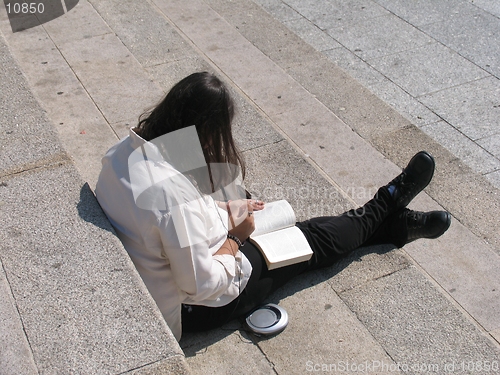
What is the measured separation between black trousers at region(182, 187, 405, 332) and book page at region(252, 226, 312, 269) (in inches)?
1.9

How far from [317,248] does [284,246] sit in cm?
22

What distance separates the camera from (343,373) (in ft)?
9.20

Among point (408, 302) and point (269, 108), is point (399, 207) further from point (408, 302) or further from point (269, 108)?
point (269, 108)

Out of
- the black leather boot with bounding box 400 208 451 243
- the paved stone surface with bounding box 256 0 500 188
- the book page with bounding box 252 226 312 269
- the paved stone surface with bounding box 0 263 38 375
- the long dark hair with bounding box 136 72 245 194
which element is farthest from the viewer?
Result: the paved stone surface with bounding box 256 0 500 188

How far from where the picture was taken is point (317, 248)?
127 inches

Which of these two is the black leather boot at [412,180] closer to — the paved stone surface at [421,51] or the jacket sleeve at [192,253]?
the paved stone surface at [421,51]

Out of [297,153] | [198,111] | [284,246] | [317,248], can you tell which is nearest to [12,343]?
[198,111]

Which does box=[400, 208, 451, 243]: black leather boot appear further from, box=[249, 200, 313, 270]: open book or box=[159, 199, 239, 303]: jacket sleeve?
box=[159, 199, 239, 303]: jacket sleeve

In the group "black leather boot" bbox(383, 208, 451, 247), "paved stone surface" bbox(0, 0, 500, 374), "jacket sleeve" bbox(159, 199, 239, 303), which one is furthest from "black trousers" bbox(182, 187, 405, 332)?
"jacket sleeve" bbox(159, 199, 239, 303)

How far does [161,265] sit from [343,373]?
974 mm

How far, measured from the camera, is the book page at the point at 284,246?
3025 mm

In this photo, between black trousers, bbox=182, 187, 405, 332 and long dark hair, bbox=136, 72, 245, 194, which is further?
black trousers, bbox=182, 187, 405, 332

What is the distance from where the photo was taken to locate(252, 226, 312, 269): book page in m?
3.03

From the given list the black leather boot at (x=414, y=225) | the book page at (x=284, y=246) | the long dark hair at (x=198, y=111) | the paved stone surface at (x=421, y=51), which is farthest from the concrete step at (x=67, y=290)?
the paved stone surface at (x=421, y=51)
